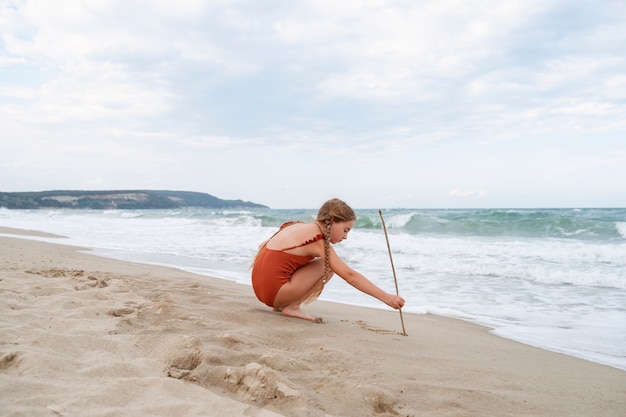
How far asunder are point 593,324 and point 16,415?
206 inches

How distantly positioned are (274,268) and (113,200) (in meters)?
79.6

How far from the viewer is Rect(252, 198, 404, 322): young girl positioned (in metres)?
3.88

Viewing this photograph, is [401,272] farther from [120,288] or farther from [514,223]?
[514,223]

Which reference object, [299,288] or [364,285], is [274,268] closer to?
[299,288]

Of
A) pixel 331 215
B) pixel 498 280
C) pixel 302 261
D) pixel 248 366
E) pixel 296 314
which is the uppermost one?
pixel 331 215

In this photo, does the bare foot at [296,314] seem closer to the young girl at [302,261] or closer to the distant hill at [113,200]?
the young girl at [302,261]

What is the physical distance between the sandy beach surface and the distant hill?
6924cm

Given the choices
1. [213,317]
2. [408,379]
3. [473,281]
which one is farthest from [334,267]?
[473,281]

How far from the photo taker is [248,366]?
7.74 ft

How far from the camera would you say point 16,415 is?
1.66m

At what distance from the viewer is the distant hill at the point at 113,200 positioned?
6631 cm

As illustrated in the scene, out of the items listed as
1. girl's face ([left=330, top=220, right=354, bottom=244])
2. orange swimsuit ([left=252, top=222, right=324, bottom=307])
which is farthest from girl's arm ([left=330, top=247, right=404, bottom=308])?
orange swimsuit ([left=252, top=222, right=324, bottom=307])

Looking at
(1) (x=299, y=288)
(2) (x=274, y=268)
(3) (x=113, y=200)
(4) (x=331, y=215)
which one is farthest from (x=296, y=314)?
(3) (x=113, y=200)

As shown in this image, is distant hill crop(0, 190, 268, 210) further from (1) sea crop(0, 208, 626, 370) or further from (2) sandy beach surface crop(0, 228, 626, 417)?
(2) sandy beach surface crop(0, 228, 626, 417)
